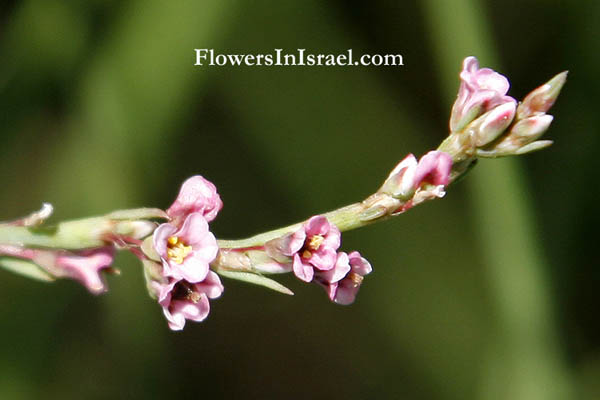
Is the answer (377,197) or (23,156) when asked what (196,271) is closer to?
(377,197)

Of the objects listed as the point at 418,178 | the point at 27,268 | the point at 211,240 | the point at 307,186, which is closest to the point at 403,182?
the point at 418,178

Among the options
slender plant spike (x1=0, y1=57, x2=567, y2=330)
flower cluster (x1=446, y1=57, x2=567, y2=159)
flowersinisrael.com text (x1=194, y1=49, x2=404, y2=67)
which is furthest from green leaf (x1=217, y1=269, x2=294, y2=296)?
flowersinisrael.com text (x1=194, y1=49, x2=404, y2=67)

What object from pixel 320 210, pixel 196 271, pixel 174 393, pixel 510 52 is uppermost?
pixel 510 52

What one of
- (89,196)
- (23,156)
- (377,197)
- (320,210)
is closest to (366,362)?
(320,210)

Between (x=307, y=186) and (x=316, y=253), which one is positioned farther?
(x=307, y=186)

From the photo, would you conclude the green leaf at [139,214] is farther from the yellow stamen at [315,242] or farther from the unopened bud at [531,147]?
the unopened bud at [531,147]

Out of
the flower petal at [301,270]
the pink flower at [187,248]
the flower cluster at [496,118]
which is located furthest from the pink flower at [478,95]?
the pink flower at [187,248]

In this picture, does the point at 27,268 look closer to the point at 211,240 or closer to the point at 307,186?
the point at 211,240
